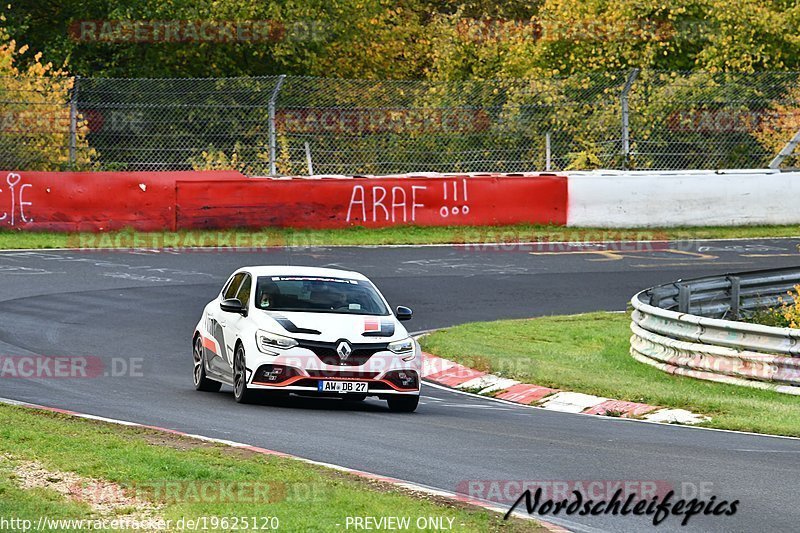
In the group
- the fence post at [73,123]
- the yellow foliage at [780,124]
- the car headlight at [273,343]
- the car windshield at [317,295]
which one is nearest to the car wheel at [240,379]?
the car headlight at [273,343]

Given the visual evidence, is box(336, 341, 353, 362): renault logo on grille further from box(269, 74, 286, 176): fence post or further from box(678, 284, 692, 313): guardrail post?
box(269, 74, 286, 176): fence post

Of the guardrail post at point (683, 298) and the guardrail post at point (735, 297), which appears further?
the guardrail post at point (735, 297)

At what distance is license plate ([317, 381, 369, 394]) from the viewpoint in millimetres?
13539

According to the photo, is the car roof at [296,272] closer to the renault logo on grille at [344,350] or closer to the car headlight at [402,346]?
the car headlight at [402,346]

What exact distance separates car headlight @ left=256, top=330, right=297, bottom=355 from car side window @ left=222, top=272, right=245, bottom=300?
5.89 feet

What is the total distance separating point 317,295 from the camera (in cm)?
1474

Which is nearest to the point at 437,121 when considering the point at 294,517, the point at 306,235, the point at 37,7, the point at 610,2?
the point at 306,235

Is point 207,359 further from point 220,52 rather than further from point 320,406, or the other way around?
point 220,52

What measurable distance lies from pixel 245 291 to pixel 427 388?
9.08 ft

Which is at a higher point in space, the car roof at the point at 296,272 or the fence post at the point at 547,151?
the fence post at the point at 547,151

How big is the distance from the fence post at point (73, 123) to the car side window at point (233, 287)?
571 inches

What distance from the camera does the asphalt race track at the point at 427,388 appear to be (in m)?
10.2

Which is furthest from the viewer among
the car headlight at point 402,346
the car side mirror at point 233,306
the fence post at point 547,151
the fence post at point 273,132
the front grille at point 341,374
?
the fence post at point 547,151

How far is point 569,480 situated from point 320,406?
16.0 ft
